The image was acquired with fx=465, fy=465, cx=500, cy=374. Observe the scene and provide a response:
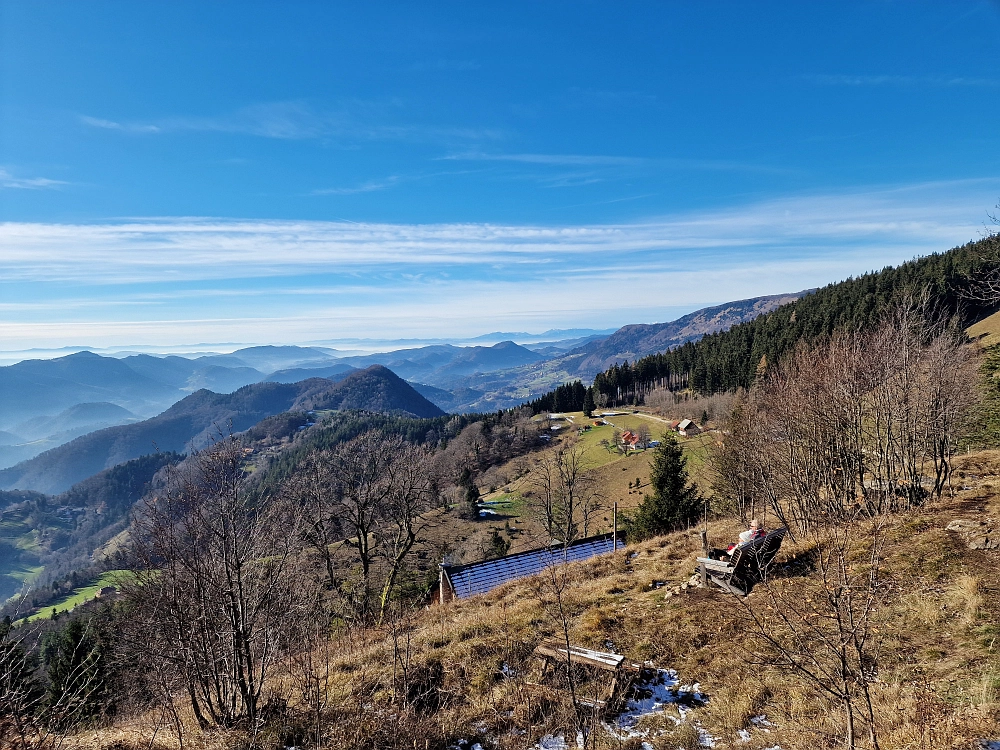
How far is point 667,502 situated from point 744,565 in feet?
51.2

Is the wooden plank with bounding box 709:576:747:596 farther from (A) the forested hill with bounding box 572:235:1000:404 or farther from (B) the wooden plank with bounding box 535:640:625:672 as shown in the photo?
(A) the forested hill with bounding box 572:235:1000:404

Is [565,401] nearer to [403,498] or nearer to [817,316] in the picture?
[817,316]

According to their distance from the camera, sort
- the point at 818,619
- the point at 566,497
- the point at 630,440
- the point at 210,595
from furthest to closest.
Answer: the point at 630,440 → the point at 566,497 → the point at 210,595 → the point at 818,619

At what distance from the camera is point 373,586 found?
28.7m

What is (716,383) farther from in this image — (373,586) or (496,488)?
(373,586)

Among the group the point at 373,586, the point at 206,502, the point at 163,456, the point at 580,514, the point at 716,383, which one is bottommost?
the point at 163,456

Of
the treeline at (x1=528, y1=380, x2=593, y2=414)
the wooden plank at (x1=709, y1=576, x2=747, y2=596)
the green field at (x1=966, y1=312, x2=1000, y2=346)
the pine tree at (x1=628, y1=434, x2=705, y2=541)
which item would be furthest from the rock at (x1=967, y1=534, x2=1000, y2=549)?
the treeline at (x1=528, y1=380, x2=593, y2=414)

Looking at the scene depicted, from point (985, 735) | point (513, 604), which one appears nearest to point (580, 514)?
point (513, 604)

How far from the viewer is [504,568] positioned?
24.0m

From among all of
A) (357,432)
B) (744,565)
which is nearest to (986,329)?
(744,565)

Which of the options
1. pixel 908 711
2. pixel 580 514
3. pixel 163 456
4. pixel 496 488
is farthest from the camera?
pixel 163 456

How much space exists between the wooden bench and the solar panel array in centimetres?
1183

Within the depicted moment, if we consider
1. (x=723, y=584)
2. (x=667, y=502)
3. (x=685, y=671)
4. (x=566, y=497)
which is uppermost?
(x=723, y=584)

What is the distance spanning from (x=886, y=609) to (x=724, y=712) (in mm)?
3906
